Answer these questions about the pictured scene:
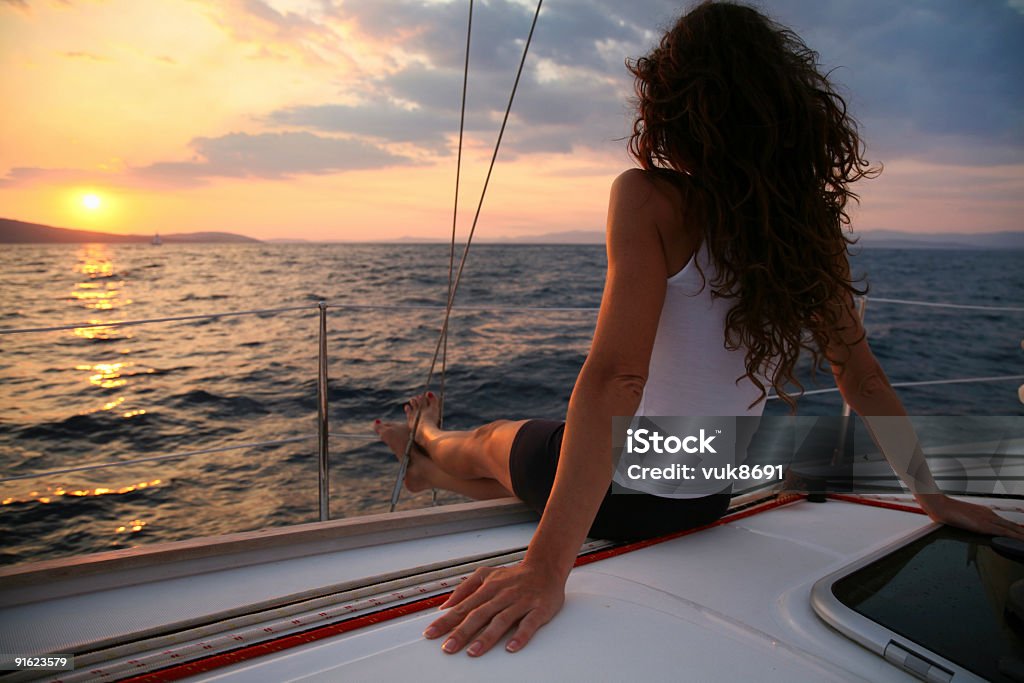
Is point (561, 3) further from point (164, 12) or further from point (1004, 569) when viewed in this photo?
point (164, 12)

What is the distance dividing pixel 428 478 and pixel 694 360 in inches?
37.3

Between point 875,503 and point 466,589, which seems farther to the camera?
point 875,503

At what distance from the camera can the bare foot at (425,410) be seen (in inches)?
70.1

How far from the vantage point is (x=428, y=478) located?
163cm

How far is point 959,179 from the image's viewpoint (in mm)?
8508

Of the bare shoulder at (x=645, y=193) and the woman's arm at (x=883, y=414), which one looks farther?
the woman's arm at (x=883, y=414)

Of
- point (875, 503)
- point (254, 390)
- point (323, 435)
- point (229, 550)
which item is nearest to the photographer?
point (229, 550)

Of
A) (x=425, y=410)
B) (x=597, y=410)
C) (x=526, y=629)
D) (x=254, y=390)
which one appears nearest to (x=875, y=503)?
(x=597, y=410)

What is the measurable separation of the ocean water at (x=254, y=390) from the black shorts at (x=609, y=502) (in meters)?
0.89

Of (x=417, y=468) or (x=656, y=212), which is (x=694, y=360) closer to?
(x=656, y=212)

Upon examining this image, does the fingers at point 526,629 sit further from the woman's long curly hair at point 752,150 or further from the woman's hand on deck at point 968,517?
the woman's hand on deck at point 968,517

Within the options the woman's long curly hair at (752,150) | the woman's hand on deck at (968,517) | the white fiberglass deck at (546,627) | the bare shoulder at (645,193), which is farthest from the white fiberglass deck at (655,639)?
the bare shoulder at (645,193)

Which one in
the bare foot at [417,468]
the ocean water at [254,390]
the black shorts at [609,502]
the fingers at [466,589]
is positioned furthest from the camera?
the ocean water at [254,390]

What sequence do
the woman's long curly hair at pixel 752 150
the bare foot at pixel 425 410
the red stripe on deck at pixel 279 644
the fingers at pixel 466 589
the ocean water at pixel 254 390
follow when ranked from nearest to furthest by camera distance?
the red stripe on deck at pixel 279 644, the fingers at pixel 466 589, the woman's long curly hair at pixel 752 150, the bare foot at pixel 425 410, the ocean water at pixel 254 390
